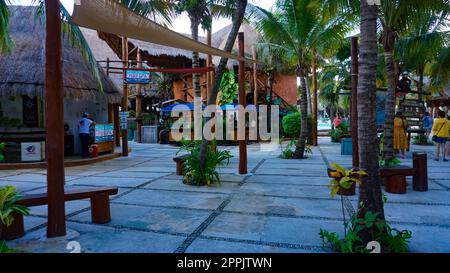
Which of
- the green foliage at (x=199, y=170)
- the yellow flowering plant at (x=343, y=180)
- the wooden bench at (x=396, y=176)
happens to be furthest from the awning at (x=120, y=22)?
the wooden bench at (x=396, y=176)

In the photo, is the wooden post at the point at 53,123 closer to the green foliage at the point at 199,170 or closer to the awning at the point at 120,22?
the awning at the point at 120,22

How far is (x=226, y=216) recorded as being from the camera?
477cm

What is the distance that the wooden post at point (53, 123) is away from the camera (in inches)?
153

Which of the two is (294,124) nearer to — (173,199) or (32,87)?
(32,87)

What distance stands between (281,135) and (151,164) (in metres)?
10.1

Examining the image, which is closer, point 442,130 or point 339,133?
point 442,130

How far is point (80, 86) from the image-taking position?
36.0ft

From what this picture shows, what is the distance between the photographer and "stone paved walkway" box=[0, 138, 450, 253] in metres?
3.71

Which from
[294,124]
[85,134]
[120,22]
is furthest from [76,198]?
[294,124]

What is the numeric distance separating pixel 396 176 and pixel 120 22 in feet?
17.3

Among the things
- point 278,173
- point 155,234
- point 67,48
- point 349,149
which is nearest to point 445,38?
point 349,149

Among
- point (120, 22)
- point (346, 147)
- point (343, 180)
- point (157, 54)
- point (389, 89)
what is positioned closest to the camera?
point (343, 180)

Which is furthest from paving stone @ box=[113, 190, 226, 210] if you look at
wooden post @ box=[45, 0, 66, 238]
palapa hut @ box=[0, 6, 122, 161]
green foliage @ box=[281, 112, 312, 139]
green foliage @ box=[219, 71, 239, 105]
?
green foliage @ box=[219, 71, 239, 105]
